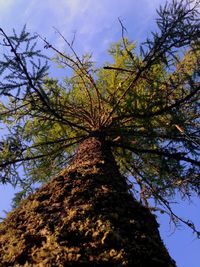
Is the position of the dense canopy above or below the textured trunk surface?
above

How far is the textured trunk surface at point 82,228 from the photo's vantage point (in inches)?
98.0

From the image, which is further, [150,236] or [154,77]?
[154,77]

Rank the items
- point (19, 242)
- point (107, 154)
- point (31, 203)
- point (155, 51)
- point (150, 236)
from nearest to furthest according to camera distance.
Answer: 1. point (19, 242)
2. point (150, 236)
3. point (31, 203)
4. point (107, 154)
5. point (155, 51)

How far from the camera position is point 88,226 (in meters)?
2.88

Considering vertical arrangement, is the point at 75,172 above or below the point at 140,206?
above

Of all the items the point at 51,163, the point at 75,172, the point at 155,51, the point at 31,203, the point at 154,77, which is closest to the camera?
the point at 31,203

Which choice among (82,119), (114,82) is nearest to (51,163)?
(82,119)

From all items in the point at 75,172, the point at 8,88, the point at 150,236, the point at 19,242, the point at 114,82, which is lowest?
the point at 19,242

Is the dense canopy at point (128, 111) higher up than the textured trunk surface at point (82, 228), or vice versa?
the dense canopy at point (128, 111)

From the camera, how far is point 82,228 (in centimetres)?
284

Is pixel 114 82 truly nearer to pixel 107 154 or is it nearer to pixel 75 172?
pixel 107 154

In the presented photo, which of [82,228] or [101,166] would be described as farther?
[101,166]

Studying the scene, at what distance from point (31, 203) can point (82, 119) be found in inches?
145

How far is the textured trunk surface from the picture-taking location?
249 cm
